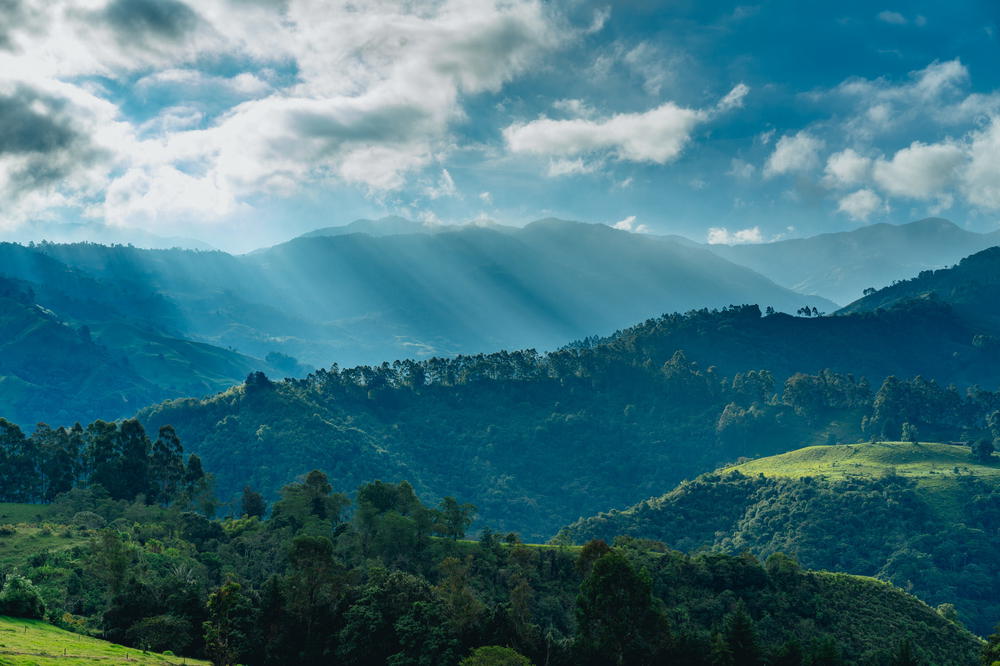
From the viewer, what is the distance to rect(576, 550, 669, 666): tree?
57031mm

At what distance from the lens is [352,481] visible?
7195 inches

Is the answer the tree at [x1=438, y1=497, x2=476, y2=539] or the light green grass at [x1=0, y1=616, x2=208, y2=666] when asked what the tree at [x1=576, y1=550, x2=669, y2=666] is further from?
the tree at [x1=438, y1=497, x2=476, y2=539]

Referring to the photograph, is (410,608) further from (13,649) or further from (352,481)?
(352,481)

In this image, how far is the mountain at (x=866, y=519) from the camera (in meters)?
132

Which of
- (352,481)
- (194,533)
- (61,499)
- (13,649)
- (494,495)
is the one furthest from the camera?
(494,495)

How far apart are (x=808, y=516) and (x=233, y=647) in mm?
127154

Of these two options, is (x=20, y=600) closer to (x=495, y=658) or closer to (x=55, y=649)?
(x=55, y=649)

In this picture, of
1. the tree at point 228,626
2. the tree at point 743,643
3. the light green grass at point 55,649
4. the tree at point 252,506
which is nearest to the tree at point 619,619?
the tree at point 743,643

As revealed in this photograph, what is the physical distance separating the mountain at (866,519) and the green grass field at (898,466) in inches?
9.9

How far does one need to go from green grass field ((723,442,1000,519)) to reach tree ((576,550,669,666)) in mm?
117168

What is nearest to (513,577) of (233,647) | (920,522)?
(233,647)

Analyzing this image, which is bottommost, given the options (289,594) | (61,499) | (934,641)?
(934,641)

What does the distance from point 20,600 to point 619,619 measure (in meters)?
47.0

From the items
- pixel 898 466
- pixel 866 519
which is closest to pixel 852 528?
pixel 866 519
